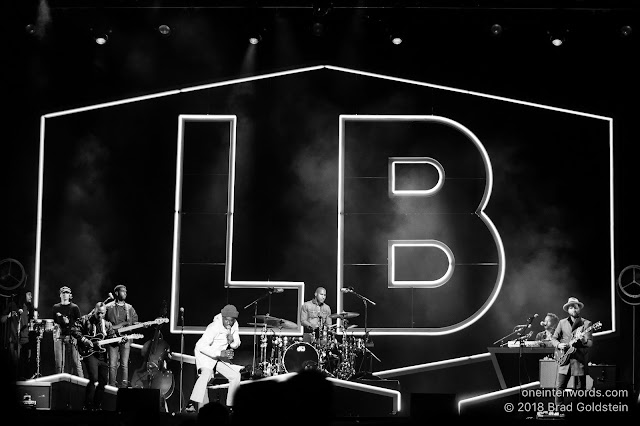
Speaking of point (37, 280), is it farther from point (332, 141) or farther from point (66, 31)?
point (332, 141)

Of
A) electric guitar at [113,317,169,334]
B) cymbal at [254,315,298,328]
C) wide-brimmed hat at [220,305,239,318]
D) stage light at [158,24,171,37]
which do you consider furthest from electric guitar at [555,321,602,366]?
stage light at [158,24,171,37]

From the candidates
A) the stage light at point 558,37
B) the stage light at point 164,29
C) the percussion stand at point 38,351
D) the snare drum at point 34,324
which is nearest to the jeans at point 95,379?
the percussion stand at point 38,351

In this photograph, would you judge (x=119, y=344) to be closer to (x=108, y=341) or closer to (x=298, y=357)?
(x=108, y=341)

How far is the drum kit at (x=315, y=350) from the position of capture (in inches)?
499

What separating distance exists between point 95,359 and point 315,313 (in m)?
3.58

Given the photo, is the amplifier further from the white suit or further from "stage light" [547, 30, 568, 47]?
"stage light" [547, 30, 568, 47]

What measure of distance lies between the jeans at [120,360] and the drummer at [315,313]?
2.79 meters

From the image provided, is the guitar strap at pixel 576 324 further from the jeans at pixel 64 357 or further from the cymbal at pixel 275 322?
the jeans at pixel 64 357

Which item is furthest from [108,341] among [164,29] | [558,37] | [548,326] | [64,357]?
[558,37]

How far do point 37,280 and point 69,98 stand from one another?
324 cm

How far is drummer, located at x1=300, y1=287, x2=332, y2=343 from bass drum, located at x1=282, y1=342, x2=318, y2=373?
0.19 m

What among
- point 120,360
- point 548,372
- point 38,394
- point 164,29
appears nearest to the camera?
point 38,394

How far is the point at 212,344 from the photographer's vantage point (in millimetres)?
12117

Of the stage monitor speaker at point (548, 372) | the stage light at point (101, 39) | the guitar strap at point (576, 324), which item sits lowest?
the stage monitor speaker at point (548, 372)
